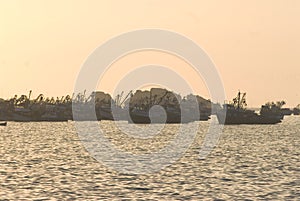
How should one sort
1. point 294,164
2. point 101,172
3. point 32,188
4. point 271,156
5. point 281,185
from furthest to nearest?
1. point 271,156
2. point 294,164
3. point 101,172
4. point 281,185
5. point 32,188

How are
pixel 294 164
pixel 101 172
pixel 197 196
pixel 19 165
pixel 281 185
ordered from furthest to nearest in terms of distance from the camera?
pixel 294 164 < pixel 19 165 < pixel 101 172 < pixel 281 185 < pixel 197 196

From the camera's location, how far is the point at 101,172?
280 ft

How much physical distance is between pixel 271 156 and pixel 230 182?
50.5 m

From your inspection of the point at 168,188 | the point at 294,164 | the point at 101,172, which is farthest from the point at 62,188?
the point at 294,164

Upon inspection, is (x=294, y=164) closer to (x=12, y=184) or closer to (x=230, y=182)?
(x=230, y=182)

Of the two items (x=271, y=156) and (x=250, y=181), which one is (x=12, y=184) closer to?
(x=250, y=181)

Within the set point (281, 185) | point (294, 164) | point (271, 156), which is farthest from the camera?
point (271, 156)

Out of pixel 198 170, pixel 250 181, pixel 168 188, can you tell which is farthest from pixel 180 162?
pixel 168 188

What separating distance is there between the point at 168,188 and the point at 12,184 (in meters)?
16.6

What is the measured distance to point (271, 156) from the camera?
12200 cm

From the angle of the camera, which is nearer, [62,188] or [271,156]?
[62,188]

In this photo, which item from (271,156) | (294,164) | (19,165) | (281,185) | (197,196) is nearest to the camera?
(197,196)

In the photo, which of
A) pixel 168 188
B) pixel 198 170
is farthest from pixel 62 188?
pixel 198 170

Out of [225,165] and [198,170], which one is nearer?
[198,170]
